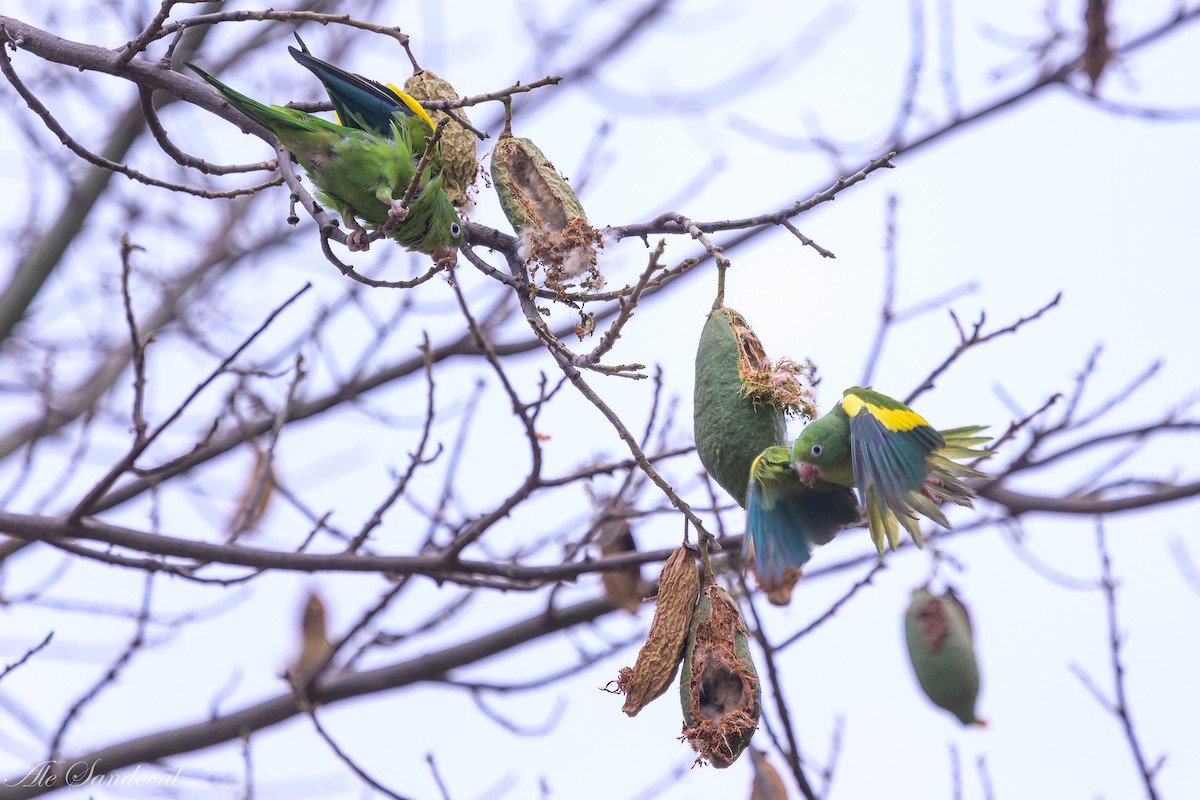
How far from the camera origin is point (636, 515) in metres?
3.84

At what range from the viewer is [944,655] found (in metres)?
4.05

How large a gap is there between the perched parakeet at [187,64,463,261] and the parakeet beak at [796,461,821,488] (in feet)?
3.38

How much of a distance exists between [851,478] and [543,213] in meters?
0.96

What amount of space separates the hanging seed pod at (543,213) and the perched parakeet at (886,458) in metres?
0.63

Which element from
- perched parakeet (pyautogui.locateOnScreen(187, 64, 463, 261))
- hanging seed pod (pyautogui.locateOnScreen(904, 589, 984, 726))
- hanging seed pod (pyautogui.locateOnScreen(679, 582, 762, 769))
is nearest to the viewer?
hanging seed pod (pyautogui.locateOnScreen(679, 582, 762, 769))

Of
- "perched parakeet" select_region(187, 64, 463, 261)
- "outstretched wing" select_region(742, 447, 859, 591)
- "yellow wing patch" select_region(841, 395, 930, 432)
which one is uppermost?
"perched parakeet" select_region(187, 64, 463, 261)

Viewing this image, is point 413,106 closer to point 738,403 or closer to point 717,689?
point 738,403

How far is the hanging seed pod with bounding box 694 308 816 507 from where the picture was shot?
2480mm

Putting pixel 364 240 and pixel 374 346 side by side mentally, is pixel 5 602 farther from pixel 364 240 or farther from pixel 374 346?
pixel 364 240

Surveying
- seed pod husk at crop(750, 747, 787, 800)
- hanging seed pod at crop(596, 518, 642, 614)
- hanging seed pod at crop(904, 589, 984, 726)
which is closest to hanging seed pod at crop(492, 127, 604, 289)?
hanging seed pod at crop(596, 518, 642, 614)

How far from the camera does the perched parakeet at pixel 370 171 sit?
283 centimetres

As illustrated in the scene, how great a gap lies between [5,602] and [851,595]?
2951 mm

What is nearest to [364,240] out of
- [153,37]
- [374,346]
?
[153,37]

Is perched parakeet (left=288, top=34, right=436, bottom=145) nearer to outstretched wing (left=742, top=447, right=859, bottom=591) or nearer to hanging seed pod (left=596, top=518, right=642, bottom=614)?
outstretched wing (left=742, top=447, right=859, bottom=591)
